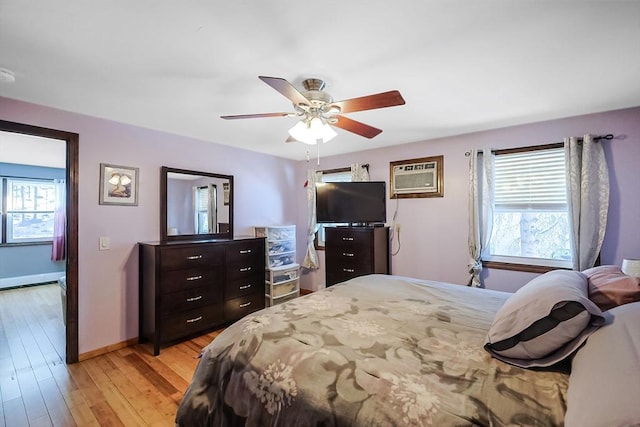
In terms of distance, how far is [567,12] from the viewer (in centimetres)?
130

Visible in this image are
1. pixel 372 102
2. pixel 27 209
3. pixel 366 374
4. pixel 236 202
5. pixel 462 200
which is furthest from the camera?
pixel 27 209

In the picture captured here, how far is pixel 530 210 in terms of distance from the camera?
2904 millimetres

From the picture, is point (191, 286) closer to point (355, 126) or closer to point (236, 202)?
point (236, 202)

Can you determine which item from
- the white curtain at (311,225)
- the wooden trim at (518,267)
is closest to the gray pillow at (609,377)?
the wooden trim at (518,267)

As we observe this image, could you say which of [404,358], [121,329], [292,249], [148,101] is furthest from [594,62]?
[121,329]

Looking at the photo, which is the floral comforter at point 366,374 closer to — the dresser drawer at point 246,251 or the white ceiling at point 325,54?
the white ceiling at point 325,54

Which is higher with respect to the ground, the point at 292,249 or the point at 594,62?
the point at 594,62

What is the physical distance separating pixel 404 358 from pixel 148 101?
2573 millimetres

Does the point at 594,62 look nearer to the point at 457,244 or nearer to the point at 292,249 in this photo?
the point at 457,244

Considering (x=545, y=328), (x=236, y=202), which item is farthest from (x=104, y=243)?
(x=545, y=328)

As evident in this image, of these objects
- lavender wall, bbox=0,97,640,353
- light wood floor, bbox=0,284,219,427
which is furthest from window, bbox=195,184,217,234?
light wood floor, bbox=0,284,219,427

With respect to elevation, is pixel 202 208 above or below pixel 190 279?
above

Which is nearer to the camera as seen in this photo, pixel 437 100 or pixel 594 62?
pixel 594 62

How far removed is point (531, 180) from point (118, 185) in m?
4.21
